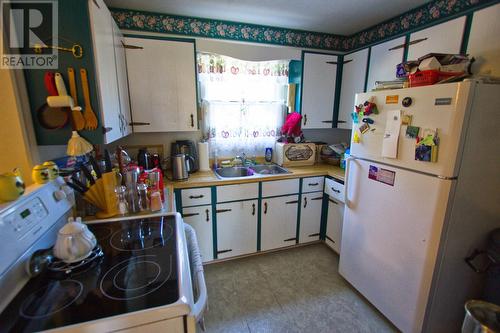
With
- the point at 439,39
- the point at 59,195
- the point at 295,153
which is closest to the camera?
the point at 59,195

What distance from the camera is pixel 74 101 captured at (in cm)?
111

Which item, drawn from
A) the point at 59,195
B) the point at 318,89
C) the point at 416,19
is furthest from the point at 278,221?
the point at 416,19

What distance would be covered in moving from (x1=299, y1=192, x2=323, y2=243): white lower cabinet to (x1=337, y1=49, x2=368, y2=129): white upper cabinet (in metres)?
0.91

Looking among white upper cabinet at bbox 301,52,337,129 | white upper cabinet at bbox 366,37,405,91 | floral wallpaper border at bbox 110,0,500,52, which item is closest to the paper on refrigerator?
white upper cabinet at bbox 366,37,405,91

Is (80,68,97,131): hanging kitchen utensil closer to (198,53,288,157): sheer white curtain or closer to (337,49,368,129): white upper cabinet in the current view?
(198,53,288,157): sheer white curtain

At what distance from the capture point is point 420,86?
4.42ft

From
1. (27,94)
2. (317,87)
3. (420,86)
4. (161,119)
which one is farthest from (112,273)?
(317,87)

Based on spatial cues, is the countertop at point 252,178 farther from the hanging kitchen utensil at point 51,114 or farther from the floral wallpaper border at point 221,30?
the floral wallpaper border at point 221,30

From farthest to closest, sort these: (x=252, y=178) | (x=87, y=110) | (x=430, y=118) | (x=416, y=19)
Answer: (x=252, y=178), (x=416, y=19), (x=430, y=118), (x=87, y=110)

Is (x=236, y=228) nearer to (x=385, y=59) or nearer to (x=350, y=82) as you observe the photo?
(x=350, y=82)

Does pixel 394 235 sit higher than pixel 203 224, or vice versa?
pixel 394 235

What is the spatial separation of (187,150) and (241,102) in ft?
2.62

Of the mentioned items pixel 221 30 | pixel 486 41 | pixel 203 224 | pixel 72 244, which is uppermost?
pixel 221 30

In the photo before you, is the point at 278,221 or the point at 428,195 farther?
the point at 278,221
